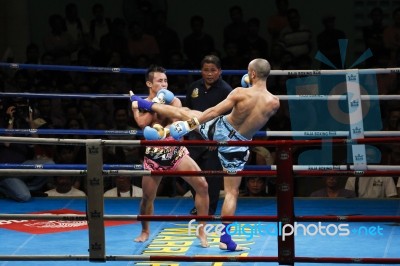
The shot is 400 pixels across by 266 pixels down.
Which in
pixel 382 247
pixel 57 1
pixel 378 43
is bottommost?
pixel 382 247

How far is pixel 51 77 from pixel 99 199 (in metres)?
5.22

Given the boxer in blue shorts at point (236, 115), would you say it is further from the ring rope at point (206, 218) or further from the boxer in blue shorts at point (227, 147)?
the ring rope at point (206, 218)

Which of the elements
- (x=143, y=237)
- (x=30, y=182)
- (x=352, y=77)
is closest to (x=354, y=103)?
(x=352, y=77)

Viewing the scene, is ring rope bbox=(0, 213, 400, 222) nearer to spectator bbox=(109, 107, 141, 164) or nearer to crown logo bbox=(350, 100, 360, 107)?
crown logo bbox=(350, 100, 360, 107)

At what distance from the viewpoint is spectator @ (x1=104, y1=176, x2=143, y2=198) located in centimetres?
908

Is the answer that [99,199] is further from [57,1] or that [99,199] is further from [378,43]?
[57,1]

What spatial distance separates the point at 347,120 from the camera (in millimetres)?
8906

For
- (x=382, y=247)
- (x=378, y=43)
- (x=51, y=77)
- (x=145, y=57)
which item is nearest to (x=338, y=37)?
(x=378, y=43)

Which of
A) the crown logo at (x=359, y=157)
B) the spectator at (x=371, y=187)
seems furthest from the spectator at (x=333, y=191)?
the crown logo at (x=359, y=157)

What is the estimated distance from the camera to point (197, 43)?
36.1ft

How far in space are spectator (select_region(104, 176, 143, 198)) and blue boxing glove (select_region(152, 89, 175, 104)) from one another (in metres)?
2.06

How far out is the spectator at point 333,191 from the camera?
28.4 ft

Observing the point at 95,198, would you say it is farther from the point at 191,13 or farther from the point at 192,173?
the point at 191,13

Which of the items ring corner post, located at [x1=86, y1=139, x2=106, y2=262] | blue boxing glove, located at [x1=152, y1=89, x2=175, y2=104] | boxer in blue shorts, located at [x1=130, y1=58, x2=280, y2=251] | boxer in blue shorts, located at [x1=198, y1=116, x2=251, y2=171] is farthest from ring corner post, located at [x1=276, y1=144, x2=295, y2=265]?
blue boxing glove, located at [x1=152, y1=89, x2=175, y2=104]
